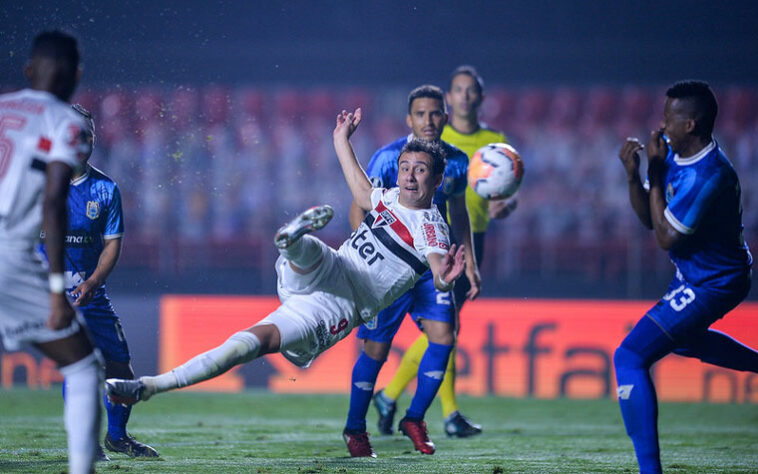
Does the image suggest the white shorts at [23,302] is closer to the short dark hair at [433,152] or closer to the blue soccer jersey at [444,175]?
the short dark hair at [433,152]

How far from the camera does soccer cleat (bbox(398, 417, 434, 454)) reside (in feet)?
20.1

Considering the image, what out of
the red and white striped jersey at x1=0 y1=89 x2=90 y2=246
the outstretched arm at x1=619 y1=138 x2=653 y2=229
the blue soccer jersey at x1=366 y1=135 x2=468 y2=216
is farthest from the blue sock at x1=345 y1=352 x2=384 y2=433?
the red and white striped jersey at x1=0 y1=89 x2=90 y2=246

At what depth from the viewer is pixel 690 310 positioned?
4.62m

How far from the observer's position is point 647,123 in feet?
56.6

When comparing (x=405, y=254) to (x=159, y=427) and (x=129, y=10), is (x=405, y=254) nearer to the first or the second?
(x=159, y=427)

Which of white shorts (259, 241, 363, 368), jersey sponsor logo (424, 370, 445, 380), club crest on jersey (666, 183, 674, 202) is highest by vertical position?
club crest on jersey (666, 183, 674, 202)

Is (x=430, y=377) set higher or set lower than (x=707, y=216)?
lower

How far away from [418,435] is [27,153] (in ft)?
11.3

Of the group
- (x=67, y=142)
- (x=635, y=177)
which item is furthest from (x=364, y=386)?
(x=67, y=142)

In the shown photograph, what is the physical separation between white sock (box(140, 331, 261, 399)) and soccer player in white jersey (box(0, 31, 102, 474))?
1.69ft

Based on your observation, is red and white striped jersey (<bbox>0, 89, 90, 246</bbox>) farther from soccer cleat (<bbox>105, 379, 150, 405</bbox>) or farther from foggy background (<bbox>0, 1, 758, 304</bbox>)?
foggy background (<bbox>0, 1, 758, 304</bbox>)

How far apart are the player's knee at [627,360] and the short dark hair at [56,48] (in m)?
2.87

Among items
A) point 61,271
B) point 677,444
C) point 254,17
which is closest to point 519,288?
point 677,444

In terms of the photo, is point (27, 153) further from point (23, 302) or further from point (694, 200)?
point (694, 200)
